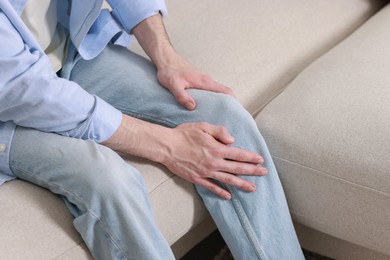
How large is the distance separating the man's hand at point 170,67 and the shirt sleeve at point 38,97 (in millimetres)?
158

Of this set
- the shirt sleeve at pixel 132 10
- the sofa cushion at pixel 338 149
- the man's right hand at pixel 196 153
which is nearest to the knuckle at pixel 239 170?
the man's right hand at pixel 196 153

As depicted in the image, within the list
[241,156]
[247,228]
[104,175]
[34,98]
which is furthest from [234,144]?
[34,98]

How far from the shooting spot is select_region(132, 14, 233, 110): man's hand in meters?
1.27

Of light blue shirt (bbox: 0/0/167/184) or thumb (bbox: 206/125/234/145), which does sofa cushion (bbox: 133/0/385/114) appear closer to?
thumb (bbox: 206/125/234/145)

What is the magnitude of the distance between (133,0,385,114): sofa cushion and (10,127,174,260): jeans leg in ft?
1.34

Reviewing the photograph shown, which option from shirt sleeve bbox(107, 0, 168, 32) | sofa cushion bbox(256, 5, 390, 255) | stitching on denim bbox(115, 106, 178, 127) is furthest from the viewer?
shirt sleeve bbox(107, 0, 168, 32)

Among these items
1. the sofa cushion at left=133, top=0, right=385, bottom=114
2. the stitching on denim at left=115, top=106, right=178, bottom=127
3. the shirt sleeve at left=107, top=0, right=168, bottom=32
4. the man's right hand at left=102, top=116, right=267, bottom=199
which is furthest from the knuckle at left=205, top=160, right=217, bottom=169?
the shirt sleeve at left=107, top=0, right=168, bottom=32

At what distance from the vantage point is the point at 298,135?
123 centimetres

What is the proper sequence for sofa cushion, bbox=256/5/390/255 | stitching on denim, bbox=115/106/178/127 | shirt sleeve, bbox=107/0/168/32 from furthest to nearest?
1. shirt sleeve, bbox=107/0/168/32
2. stitching on denim, bbox=115/106/178/127
3. sofa cushion, bbox=256/5/390/255

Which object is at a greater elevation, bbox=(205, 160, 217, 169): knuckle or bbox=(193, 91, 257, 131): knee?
bbox=(193, 91, 257, 131): knee

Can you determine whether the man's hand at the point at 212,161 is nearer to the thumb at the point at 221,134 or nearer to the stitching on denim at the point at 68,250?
the thumb at the point at 221,134

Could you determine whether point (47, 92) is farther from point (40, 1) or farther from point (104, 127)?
point (40, 1)

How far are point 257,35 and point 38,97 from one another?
664mm

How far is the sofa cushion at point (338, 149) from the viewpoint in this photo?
1.16 metres
